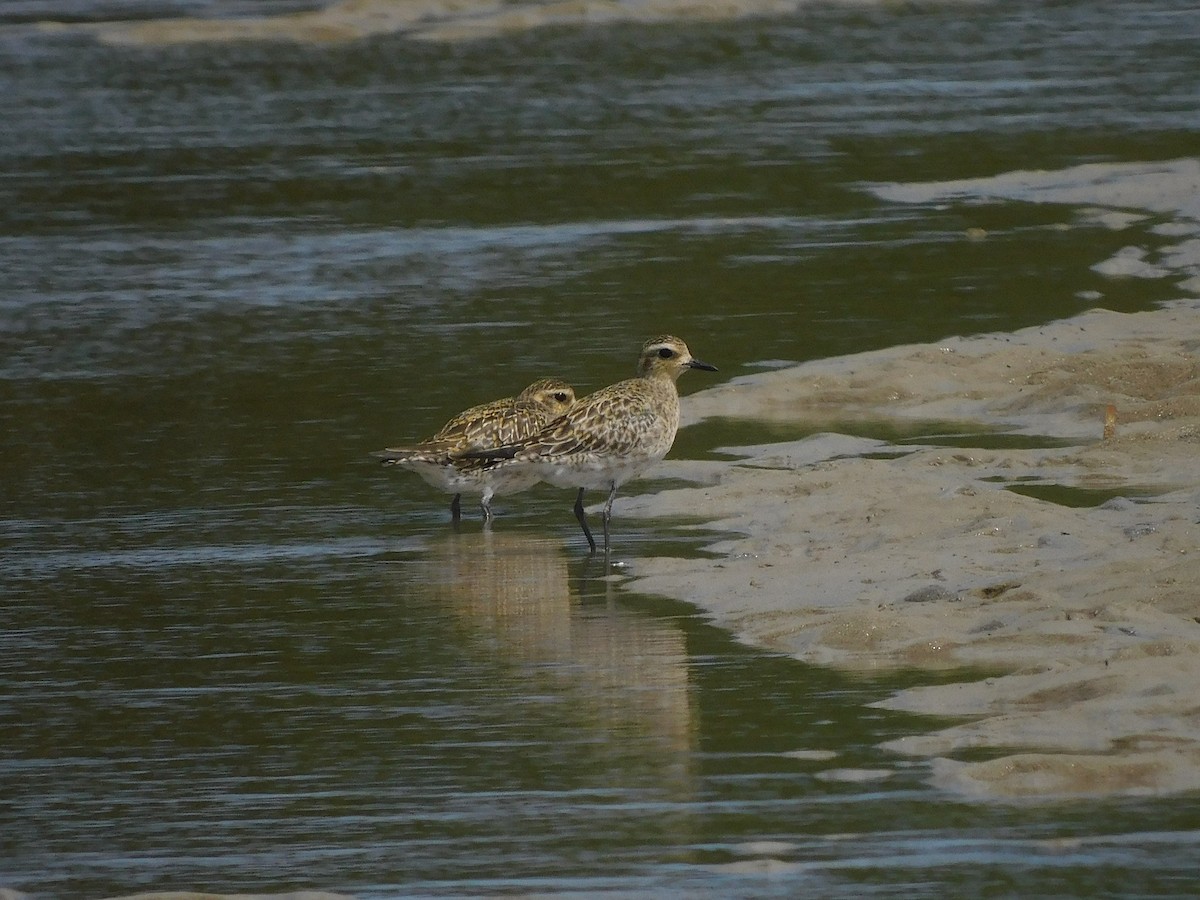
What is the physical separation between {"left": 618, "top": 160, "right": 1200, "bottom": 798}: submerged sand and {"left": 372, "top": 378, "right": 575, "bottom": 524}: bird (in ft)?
2.69

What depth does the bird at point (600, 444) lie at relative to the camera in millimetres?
11688

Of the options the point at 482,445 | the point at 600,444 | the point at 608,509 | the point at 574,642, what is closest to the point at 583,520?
the point at 608,509

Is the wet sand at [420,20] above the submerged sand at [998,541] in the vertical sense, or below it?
above

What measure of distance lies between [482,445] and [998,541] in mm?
3341

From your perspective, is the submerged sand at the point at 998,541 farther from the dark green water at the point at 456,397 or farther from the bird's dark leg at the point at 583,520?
the bird's dark leg at the point at 583,520

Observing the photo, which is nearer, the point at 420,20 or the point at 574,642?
the point at 574,642

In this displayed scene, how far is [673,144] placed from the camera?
24.0 m

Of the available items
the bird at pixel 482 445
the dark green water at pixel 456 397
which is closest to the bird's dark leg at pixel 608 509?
the dark green water at pixel 456 397

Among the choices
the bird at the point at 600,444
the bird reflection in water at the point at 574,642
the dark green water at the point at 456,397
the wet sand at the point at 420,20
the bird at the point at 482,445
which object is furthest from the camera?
the wet sand at the point at 420,20

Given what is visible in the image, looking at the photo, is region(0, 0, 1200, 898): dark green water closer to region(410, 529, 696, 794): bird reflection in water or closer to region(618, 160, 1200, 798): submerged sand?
region(410, 529, 696, 794): bird reflection in water

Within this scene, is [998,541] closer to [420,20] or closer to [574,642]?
[574,642]

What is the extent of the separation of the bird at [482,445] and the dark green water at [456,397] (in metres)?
0.24

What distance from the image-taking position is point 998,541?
10.3m

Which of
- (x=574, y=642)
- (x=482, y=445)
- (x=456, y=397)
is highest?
(x=482, y=445)
